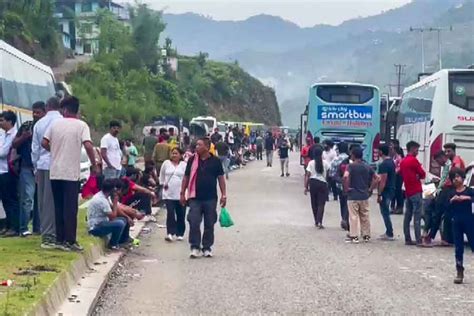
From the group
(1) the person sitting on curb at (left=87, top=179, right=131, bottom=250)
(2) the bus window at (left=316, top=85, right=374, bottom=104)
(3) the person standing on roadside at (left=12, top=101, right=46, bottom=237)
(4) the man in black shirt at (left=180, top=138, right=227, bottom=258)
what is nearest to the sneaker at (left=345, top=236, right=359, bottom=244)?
(4) the man in black shirt at (left=180, top=138, right=227, bottom=258)

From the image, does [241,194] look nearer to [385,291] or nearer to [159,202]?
[159,202]

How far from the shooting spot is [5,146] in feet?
49.1

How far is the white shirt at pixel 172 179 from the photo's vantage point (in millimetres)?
17859

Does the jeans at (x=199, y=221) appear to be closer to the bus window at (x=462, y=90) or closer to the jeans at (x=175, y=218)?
the jeans at (x=175, y=218)

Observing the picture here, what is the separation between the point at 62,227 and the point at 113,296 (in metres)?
1.68

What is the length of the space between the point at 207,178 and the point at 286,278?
111 inches

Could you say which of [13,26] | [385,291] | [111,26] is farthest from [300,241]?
[111,26]

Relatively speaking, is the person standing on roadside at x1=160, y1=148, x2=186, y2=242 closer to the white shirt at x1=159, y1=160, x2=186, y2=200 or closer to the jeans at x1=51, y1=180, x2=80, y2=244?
the white shirt at x1=159, y1=160, x2=186, y2=200

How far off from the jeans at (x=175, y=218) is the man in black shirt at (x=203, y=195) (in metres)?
2.02

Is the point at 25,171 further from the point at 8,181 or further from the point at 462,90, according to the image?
the point at 462,90

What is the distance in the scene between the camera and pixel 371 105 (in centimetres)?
3628

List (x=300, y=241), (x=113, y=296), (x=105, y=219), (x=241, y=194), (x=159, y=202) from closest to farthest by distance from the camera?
1. (x=113, y=296)
2. (x=105, y=219)
3. (x=300, y=241)
4. (x=159, y=202)
5. (x=241, y=194)

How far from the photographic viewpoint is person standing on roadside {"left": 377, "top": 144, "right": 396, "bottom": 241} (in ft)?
62.1

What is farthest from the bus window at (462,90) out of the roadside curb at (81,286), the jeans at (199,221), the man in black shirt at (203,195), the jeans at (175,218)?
the roadside curb at (81,286)
